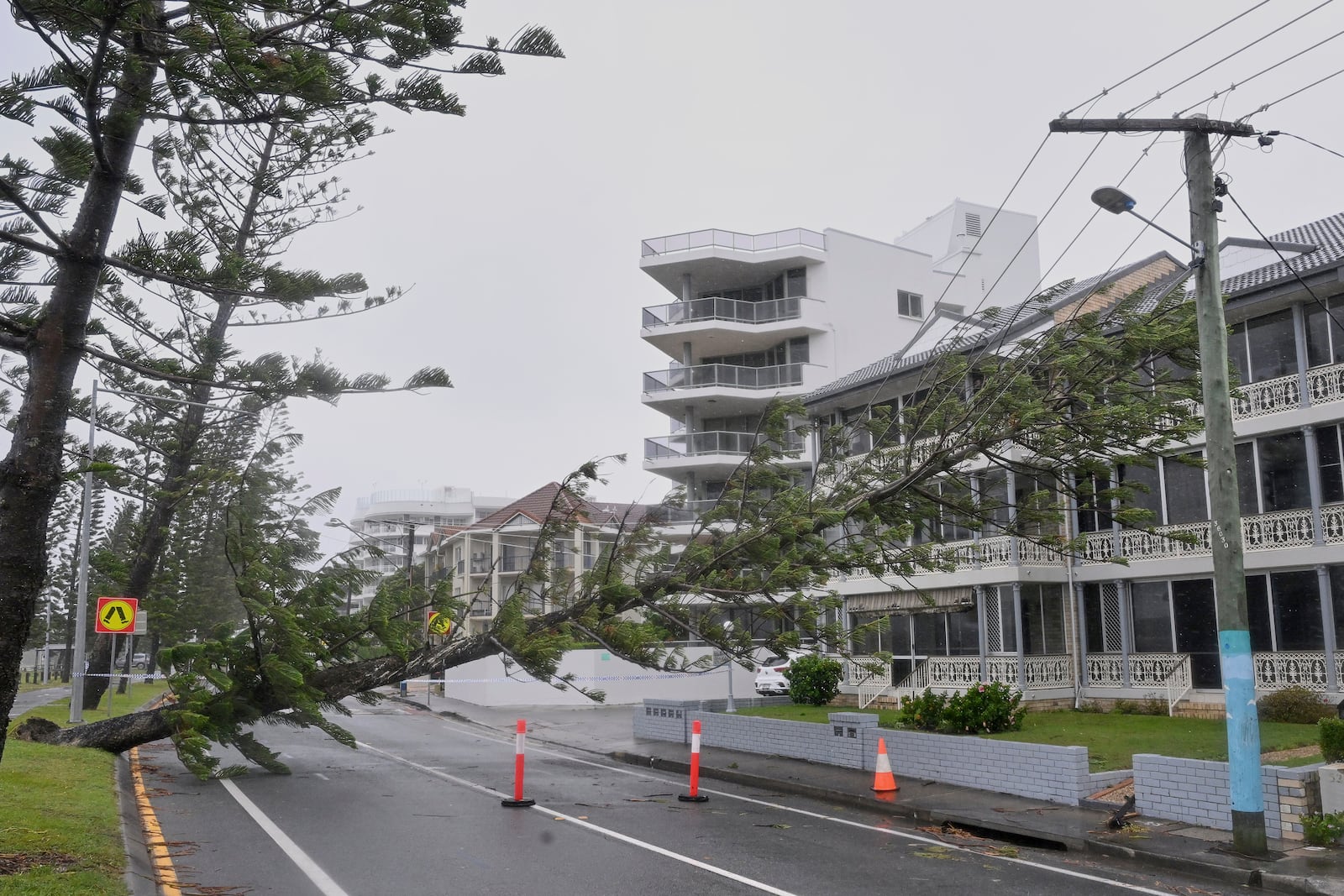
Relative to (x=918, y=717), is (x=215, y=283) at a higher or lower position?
higher

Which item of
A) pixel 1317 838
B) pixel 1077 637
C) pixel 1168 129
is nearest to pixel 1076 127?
pixel 1168 129

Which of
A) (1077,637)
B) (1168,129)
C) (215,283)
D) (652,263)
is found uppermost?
(652,263)

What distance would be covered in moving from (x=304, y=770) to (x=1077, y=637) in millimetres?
17049

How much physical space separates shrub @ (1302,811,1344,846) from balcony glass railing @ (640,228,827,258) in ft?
109

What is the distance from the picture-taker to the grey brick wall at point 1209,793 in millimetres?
10320

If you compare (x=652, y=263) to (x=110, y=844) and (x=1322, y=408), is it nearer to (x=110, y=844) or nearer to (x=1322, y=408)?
(x=1322, y=408)

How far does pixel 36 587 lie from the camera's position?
6746 millimetres

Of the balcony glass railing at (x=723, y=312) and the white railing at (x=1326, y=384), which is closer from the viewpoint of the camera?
the white railing at (x=1326, y=384)

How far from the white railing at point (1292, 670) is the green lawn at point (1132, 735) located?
4.51ft

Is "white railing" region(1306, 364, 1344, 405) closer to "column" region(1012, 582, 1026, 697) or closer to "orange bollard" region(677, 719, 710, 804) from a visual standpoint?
"column" region(1012, 582, 1026, 697)

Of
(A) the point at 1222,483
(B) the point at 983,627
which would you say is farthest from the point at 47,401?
(B) the point at 983,627

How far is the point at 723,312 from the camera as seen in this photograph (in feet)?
136

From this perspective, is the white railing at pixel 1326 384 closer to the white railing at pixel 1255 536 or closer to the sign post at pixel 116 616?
the white railing at pixel 1255 536

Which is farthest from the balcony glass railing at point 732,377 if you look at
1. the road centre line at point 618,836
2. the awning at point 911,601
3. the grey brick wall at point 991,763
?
the grey brick wall at point 991,763
